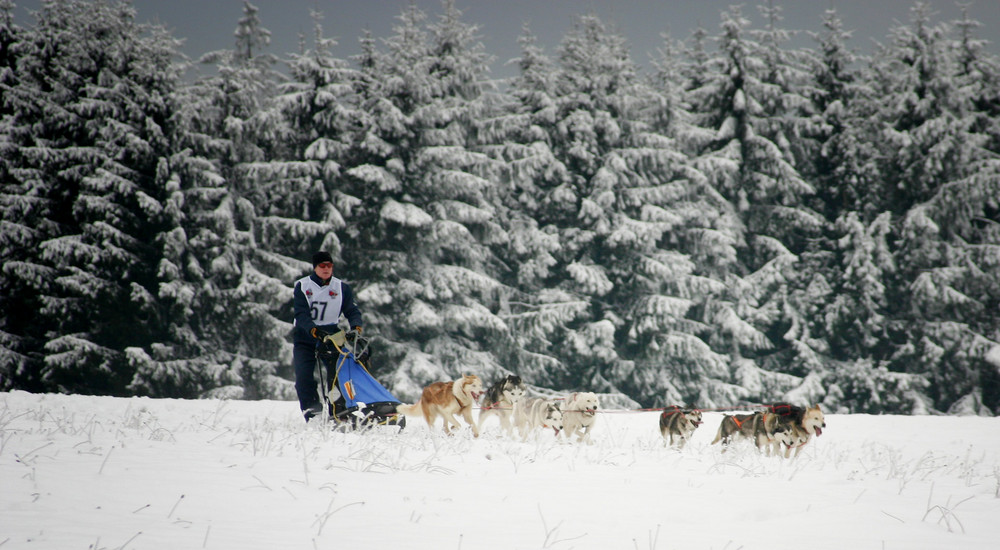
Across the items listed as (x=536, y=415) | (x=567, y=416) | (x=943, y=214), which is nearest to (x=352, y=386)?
(x=536, y=415)

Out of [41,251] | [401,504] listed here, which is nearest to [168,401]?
[401,504]

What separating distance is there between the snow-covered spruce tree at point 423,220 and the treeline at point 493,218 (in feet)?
0.31

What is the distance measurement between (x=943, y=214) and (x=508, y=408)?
2009cm

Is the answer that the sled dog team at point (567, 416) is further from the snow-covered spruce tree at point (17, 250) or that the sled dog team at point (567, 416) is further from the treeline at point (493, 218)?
the snow-covered spruce tree at point (17, 250)

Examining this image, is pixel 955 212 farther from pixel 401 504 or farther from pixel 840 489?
pixel 401 504

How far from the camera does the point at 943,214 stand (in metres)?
22.3

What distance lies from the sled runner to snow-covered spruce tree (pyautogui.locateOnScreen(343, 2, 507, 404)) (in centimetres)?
1236

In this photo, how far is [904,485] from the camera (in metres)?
6.05

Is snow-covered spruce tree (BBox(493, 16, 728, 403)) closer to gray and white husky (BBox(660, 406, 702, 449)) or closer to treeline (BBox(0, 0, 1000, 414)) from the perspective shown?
treeline (BBox(0, 0, 1000, 414))

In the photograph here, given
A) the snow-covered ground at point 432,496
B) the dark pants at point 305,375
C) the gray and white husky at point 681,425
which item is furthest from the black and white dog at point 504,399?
the dark pants at point 305,375

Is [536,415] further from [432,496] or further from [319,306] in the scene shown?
[432,496]

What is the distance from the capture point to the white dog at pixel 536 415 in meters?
8.55

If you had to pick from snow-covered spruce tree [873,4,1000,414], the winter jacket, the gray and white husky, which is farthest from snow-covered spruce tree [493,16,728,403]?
the winter jacket

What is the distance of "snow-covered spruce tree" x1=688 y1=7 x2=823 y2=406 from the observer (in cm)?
2336
